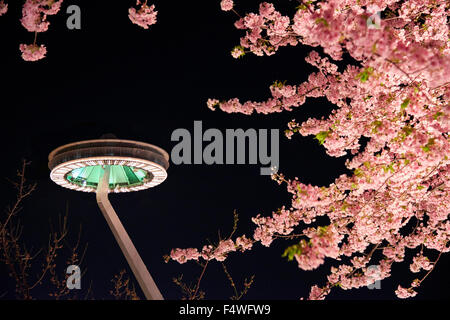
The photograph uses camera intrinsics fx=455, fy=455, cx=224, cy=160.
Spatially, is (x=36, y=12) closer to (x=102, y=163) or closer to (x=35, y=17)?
(x=35, y=17)

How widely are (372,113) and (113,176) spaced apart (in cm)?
732

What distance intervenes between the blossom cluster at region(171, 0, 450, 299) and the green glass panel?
13.0 feet

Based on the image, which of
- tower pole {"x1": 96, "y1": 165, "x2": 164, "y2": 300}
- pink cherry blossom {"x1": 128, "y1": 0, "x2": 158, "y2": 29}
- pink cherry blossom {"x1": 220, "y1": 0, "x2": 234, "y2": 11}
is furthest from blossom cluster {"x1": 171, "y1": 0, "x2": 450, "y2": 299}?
tower pole {"x1": 96, "y1": 165, "x2": 164, "y2": 300}

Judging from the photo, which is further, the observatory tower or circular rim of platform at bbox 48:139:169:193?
circular rim of platform at bbox 48:139:169:193

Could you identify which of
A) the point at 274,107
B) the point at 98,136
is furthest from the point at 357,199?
the point at 98,136

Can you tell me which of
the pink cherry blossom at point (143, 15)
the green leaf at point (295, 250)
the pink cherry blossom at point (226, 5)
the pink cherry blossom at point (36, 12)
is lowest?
the green leaf at point (295, 250)

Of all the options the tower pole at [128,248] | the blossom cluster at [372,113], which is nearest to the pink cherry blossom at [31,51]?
the blossom cluster at [372,113]

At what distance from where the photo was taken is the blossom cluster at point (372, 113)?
3.84 metres

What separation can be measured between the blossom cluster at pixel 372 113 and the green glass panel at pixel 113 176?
156 inches

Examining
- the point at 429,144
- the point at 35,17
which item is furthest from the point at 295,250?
the point at 35,17

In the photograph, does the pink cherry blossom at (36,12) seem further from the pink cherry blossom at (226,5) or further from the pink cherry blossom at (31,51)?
the pink cherry blossom at (226,5)

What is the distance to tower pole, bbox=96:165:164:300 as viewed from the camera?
8255mm

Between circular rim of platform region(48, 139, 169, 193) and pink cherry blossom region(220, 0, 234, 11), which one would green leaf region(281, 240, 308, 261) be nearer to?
pink cherry blossom region(220, 0, 234, 11)
